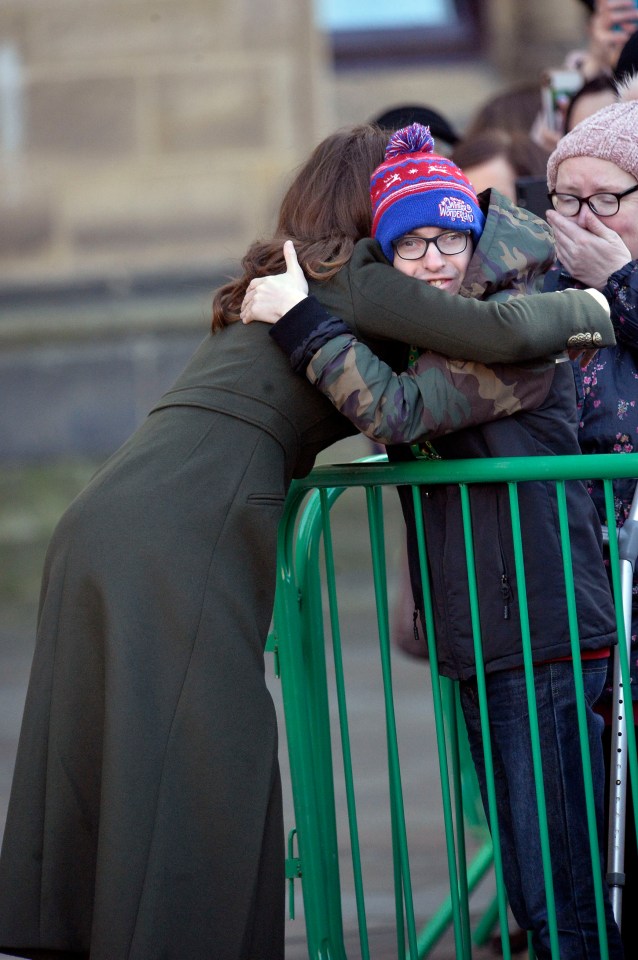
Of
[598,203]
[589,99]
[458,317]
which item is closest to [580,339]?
[458,317]

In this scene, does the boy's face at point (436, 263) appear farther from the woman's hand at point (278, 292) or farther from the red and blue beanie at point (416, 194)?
the woman's hand at point (278, 292)

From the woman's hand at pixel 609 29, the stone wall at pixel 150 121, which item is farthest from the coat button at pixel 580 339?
the stone wall at pixel 150 121

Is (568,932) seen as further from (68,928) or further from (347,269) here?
(347,269)

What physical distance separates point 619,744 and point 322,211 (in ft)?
4.00

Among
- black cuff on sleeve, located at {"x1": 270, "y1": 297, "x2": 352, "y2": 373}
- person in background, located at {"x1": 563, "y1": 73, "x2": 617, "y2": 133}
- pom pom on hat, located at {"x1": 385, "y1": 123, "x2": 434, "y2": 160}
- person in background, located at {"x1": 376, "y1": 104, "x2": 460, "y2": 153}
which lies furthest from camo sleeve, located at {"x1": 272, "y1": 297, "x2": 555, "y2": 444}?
person in background, located at {"x1": 376, "y1": 104, "x2": 460, "y2": 153}

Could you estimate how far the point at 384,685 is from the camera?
9.52 feet

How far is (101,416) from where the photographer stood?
304 inches

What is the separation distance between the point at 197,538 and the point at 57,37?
17.6 feet

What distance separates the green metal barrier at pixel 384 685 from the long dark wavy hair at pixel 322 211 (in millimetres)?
424

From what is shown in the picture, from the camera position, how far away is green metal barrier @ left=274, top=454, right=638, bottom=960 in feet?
9.03

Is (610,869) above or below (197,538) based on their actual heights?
below

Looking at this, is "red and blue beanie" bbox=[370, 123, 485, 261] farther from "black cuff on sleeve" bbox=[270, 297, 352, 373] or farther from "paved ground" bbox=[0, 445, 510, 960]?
"paved ground" bbox=[0, 445, 510, 960]

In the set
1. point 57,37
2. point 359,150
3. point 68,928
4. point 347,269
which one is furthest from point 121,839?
point 57,37

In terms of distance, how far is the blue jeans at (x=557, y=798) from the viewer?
284 centimetres
